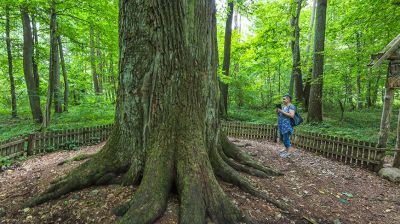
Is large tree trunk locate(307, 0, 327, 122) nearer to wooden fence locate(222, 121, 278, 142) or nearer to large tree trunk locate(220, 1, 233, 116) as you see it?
wooden fence locate(222, 121, 278, 142)

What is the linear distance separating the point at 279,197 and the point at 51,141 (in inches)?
289

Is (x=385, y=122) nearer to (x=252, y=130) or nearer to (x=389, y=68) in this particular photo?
(x=389, y=68)

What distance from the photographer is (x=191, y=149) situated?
3.48 meters

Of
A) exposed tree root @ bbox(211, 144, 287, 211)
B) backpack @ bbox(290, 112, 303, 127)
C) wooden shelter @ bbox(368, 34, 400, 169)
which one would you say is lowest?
exposed tree root @ bbox(211, 144, 287, 211)

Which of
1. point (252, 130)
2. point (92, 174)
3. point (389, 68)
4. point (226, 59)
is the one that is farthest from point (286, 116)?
point (226, 59)

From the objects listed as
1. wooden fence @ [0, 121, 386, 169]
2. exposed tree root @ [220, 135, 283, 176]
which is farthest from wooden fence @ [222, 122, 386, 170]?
exposed tree root @ [220, 135, 283, 176]

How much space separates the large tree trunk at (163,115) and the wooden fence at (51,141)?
4075 millimetres

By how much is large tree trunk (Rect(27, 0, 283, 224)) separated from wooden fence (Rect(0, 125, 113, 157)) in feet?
13.4

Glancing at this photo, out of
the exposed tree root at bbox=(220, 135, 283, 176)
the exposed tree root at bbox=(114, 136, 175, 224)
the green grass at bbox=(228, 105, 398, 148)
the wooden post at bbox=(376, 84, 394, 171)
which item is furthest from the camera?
the green grass at bbox=(228, 105, 398, 148)

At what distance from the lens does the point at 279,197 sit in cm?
394

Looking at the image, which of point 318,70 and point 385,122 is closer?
point 385,122

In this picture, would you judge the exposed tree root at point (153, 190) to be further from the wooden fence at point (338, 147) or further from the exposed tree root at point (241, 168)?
the wooden fence at point (338, 147)

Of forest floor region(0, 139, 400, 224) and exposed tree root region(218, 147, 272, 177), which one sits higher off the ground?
exposed tree root region(218, 147, 272, 177)

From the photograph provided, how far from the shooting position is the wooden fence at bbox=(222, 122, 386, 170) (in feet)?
21.0
